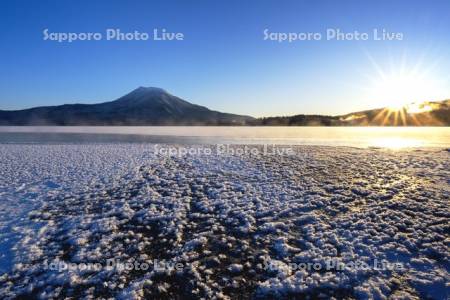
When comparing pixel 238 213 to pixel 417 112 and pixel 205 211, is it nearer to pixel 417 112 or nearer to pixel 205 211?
pixel 205 211

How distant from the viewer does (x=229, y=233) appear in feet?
26.5

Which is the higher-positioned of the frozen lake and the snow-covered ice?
the frozen lake

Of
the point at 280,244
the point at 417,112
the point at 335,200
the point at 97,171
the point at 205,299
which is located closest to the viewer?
the point at 205,299

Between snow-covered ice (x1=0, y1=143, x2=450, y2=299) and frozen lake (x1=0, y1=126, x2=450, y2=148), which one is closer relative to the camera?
snow-covered ice (x1=0, y1=143, x2=450, y2=299)

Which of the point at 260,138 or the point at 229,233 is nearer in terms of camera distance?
the point at 229,233

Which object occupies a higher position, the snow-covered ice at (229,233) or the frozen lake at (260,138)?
the frozen lake at (260,138)

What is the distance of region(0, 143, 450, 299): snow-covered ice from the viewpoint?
5668mm

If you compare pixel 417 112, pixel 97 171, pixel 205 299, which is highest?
pixel 417 112

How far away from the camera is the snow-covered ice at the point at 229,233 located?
18.6 feet

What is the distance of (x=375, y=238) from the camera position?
290 inches

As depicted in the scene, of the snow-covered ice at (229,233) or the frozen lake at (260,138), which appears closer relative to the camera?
the snow-covered ice at (229,233)

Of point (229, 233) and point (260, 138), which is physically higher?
Result: point (260, 138)

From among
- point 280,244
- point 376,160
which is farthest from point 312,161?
point 280,244

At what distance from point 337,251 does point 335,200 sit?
3.97 m
